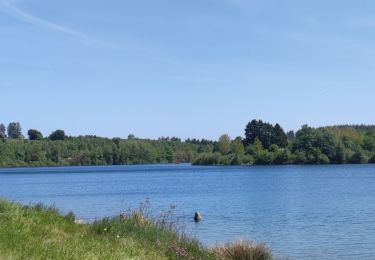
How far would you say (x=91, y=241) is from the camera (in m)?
11.9

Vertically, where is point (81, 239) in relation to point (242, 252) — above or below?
above

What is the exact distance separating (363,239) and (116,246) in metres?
20.6

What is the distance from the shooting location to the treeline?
162100 millimetres

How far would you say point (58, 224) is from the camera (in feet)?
44.8

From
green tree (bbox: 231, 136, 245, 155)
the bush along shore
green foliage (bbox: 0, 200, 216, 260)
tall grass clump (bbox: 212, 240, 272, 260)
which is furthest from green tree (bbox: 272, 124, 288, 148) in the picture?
green foliage (bbox: 0, 200, 216, 260)

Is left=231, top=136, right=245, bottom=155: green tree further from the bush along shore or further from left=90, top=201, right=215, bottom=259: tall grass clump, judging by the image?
left=90, top=201, right=215, bottom=259: tall grass clump

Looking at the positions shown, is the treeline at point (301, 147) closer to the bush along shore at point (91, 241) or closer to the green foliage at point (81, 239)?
the bush along shore at point (91, 241)

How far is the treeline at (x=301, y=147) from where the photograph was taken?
16210 centimetres

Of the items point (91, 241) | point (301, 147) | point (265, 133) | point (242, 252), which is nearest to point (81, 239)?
point (91, 241)

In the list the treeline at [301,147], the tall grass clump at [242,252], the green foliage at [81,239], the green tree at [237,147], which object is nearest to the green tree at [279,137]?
the treeline at [301,147]

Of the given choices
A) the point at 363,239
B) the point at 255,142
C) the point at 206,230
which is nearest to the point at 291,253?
the point at 363,239

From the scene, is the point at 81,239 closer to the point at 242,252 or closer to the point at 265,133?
the point at 242,252

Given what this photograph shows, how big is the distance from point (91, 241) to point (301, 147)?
157 meters

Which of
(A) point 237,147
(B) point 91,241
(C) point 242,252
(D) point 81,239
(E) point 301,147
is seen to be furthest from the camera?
(A) point 237,147
